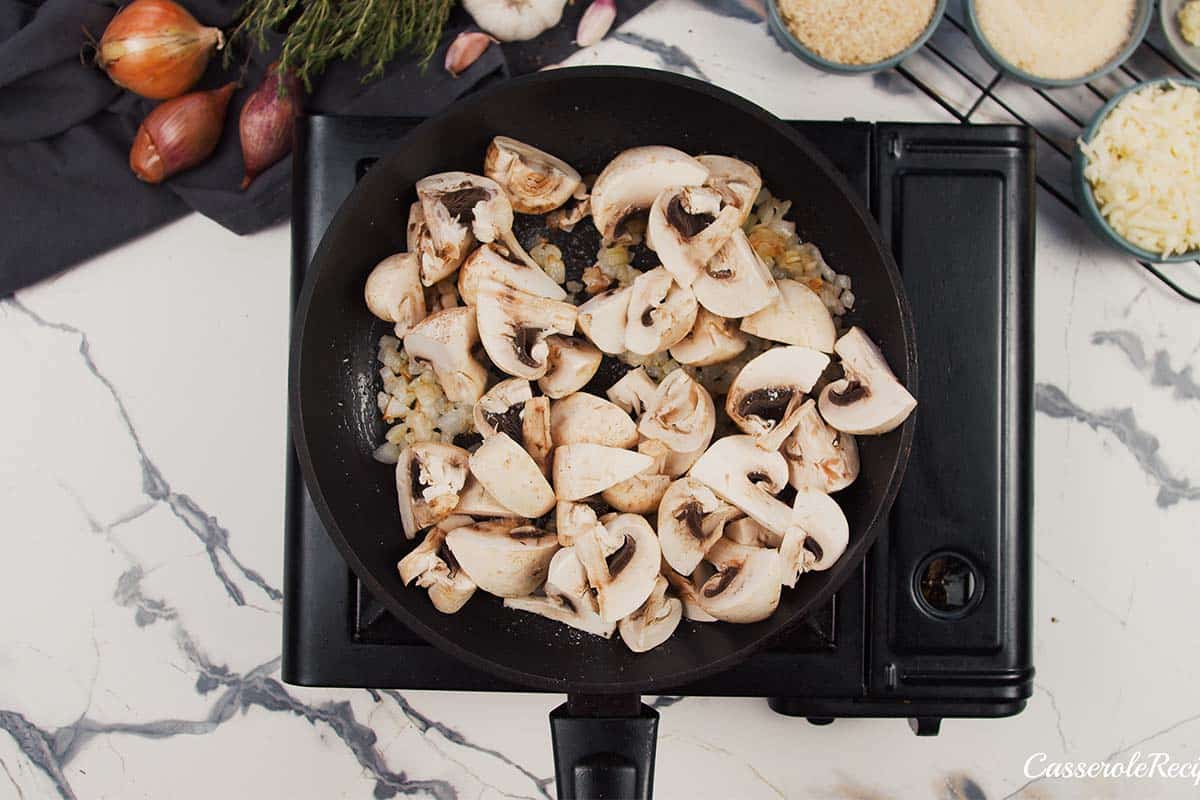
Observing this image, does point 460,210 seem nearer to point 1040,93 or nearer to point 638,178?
point 638,178

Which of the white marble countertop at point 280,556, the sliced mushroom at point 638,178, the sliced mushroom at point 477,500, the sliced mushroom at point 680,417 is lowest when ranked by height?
the white marble countertop at point 280,556

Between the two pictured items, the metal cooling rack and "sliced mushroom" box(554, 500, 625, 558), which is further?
the metal cooling rack

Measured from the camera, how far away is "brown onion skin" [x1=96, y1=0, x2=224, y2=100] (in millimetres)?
1272

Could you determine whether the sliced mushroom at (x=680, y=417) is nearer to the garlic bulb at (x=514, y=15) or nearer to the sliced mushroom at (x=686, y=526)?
the sliced mushroom at (x=686, y=526)

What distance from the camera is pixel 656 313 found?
110 cm

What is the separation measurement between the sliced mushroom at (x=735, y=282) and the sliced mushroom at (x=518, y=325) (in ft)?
0.48

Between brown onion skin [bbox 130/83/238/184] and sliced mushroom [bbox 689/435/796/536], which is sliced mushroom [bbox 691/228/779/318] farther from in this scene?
brown onion skin [bbox 130/83/238/184]

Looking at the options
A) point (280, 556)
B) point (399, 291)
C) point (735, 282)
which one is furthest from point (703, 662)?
point (280, 556)

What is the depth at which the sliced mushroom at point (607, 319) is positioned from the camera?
1.11 metres

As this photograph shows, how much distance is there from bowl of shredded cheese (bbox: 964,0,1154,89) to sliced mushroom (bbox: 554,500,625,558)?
756 millimetres

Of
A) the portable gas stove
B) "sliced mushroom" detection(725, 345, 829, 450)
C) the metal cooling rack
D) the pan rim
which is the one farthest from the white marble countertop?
"sliced mushroom" detection(725, 345, 829, 450)

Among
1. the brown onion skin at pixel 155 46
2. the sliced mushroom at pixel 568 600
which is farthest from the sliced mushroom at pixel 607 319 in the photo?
the brown onion skin at pixel 155 46

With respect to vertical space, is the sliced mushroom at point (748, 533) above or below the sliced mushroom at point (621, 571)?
above

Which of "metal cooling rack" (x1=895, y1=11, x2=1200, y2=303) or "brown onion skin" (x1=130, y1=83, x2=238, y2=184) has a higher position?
"metal cooling rack" (x1=895, y1=11, x2=1200, y2=303)
